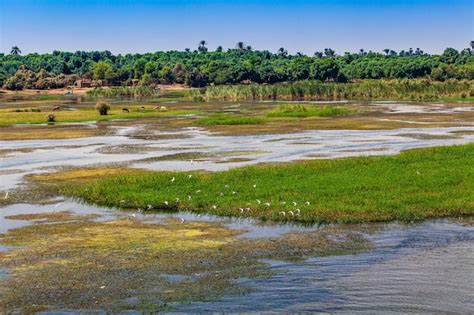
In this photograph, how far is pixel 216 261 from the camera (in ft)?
60.3

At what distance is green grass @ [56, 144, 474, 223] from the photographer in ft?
76.9

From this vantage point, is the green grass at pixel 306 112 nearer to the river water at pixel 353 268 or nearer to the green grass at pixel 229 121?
the green grass at pixel 229 121

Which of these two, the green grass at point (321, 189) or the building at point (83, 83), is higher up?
the building at point (83, 83)

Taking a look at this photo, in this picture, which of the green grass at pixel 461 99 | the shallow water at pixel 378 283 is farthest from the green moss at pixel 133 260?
the green grass at pixel 461 99

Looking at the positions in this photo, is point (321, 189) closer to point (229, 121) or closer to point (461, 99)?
point (229, 121)

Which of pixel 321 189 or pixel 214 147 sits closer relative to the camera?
pixel 321 189

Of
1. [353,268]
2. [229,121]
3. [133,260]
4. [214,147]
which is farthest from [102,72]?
[353,268]

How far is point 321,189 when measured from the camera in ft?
86.3

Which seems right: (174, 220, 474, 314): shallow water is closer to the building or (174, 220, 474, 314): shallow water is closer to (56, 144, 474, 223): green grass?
(56, 144, 474, 223): green grass

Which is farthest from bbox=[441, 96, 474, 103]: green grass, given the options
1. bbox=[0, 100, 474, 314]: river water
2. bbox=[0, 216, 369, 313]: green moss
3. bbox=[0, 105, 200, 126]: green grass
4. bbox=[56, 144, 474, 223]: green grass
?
bbox=[0, 216, 369, 313]: green moss

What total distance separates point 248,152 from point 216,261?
76.6 ft

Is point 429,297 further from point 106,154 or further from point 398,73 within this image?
point 398,73

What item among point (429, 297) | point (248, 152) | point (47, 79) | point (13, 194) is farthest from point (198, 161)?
point (47, 79)

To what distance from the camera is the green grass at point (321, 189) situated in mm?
23453
